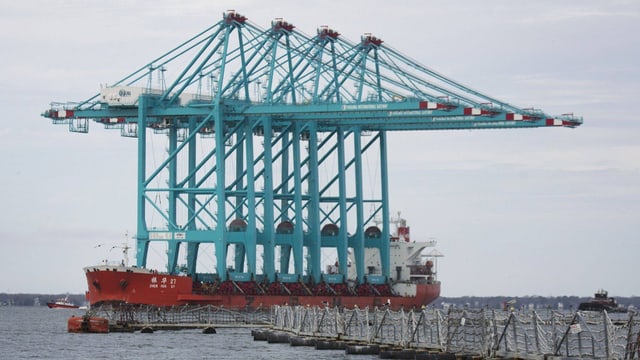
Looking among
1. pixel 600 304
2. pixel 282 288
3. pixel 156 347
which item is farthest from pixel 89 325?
pixel 600 304

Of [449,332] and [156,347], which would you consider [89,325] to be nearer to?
[156,347]

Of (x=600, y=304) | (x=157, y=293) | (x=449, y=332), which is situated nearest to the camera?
(x=449, y=332)

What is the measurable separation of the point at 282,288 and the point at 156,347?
132ft

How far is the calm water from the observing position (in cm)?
5969

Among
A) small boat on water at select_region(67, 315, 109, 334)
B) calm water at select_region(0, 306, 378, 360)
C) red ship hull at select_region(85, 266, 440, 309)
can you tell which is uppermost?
red ship hull at select_region(85, 266, 440, 309)

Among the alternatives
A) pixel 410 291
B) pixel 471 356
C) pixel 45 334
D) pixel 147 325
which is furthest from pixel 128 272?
pixel 471 356

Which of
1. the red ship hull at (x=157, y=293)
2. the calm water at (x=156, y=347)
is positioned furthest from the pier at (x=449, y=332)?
the red ship hull at (x=157, y=293)

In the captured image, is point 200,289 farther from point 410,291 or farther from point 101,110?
point 410,291

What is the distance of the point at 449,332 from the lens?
48.8 meters

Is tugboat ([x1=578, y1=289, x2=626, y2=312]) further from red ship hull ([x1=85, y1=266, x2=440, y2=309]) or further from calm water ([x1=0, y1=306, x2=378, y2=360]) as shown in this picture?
calm water ([x1=0, y1=306, x2=378, y2=360])

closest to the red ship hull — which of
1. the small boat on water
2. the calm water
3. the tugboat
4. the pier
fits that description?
the calm water

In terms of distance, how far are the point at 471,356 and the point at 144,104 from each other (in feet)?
197

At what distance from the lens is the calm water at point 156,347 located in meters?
59.7

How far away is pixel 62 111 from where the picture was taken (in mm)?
103812
